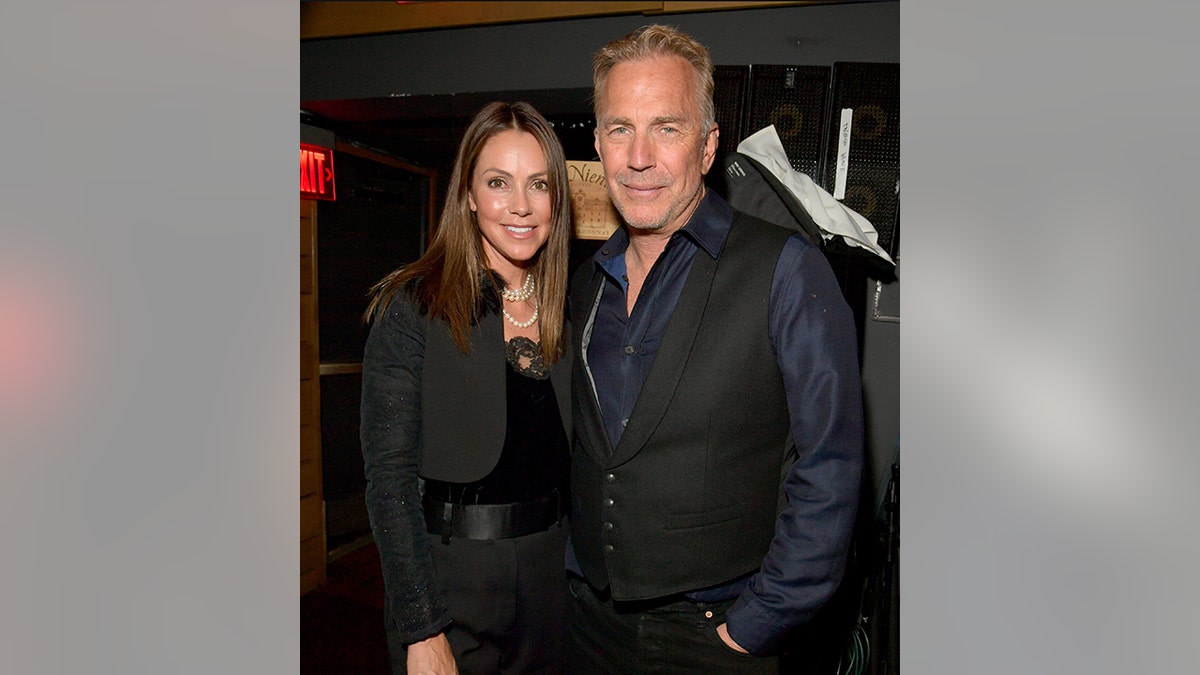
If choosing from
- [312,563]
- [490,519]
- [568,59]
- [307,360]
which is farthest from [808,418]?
[312,563]

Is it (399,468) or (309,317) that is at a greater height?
(309,317)

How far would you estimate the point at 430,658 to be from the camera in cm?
153

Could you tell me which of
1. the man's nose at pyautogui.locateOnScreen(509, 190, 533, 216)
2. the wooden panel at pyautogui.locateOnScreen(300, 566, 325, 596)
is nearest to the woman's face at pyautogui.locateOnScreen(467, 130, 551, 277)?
the man's nose at pyautogui.locateOnScreen(509, 190, 533, 216)

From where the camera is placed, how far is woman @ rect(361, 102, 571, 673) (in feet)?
5.11

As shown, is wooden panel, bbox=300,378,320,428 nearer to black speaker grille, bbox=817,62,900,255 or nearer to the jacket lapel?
black speaker grille, bbox=817,62,900,255

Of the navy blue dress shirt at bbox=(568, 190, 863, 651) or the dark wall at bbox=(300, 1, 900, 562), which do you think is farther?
the dark wall at bbox=(300, 1, 900, 562)

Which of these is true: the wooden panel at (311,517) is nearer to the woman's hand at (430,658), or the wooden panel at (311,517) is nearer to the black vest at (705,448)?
the woman's hand at (430,658)

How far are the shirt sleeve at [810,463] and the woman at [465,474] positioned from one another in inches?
19.2

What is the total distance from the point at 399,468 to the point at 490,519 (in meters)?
0.21

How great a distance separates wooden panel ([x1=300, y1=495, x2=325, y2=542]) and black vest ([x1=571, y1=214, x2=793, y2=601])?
3967 mm

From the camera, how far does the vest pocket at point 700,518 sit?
4.41 feet

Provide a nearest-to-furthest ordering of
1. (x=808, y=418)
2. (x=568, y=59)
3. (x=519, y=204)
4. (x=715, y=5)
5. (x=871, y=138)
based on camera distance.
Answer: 1. (x=808, y=418)
2. (x=519, y=204)
3. (x=871, y=138)
4. (x=715, y=5)
5. (x=568, y=59)

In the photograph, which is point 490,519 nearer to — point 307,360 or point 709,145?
point 709,145
